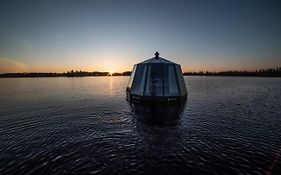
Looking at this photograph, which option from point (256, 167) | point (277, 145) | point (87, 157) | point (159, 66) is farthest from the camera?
point (159, 66)

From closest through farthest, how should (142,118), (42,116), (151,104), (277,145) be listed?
(277,145)
(142,118)
(42,116)
(151,104)

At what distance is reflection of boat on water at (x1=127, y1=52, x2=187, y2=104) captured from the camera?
76.3ft

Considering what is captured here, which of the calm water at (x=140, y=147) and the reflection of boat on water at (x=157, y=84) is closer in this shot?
the calm water at (x=140, y=147)

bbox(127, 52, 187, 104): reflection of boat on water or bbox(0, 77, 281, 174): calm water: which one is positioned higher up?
bbox(127, 52, 187, 104): reflection of boat on water

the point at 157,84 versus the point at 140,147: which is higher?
the point at 157,84

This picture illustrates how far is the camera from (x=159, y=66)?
24891 millimetres

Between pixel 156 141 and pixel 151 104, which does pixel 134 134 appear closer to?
pixel 156 141

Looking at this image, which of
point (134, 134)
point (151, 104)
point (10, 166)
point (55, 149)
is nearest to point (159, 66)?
point (151, 104)

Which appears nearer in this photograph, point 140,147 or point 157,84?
point 140,147

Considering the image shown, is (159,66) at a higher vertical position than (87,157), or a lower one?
higher

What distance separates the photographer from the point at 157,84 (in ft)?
77.9

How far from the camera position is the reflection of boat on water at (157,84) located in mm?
23250

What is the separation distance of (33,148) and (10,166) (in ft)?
6.15

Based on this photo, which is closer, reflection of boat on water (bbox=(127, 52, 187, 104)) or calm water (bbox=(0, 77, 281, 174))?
calm water (bbox=(0, 77, 281, 174))
